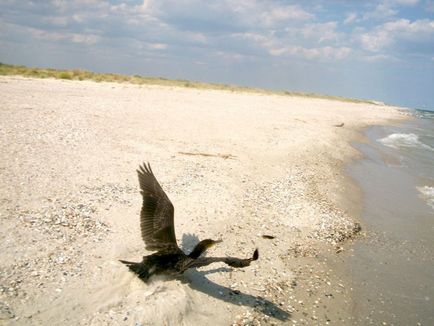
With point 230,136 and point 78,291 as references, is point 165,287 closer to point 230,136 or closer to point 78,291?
point 78,291

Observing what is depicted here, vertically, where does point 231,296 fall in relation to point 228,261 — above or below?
below

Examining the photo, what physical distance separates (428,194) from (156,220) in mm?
12706

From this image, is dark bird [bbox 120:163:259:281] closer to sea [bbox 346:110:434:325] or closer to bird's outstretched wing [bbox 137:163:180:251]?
bird's outstretched wing [bbox 137:163:180:251]

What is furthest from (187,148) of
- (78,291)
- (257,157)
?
(78,291)

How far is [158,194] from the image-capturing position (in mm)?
6066

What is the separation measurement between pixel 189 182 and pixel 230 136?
741 cm

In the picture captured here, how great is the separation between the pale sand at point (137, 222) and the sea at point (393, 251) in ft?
1.57

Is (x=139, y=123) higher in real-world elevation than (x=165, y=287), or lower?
higher

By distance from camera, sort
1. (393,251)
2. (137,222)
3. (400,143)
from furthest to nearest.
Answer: (400,143) < (393,251) < (137,222)

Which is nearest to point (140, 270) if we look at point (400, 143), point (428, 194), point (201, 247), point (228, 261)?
point (201, 247)

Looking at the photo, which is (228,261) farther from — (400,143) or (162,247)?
(400,143)

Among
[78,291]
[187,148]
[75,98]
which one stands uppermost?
[75,98]

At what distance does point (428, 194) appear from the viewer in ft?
47.3

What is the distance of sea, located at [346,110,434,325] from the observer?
21.3 feet
